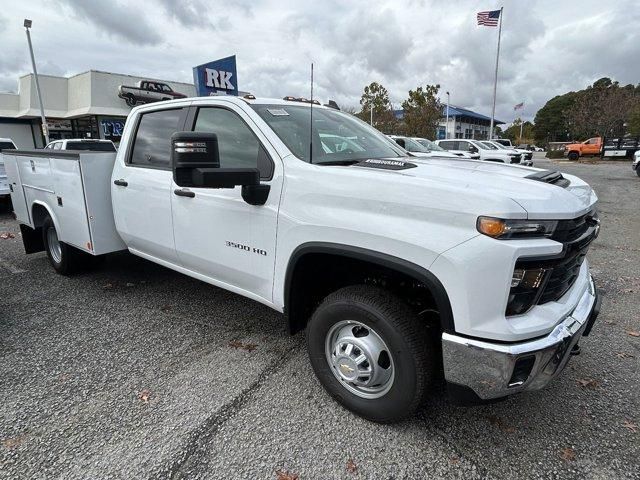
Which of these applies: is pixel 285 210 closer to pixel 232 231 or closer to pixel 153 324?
Answer: pixel 232 231

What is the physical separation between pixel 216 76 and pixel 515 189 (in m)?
10.7

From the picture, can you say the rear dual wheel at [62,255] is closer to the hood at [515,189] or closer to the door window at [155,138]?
the door window at [155,138]

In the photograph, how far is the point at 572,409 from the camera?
2658 mm

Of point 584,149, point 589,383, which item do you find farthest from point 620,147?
point 589,383

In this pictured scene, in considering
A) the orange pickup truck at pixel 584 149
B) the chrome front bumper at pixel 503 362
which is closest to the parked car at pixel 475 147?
the orange pickup truck at pixel 584 149

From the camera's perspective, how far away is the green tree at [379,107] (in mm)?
42250

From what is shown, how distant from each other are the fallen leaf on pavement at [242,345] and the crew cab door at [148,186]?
0.87 m

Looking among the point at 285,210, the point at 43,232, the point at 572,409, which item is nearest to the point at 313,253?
the point at 285,210

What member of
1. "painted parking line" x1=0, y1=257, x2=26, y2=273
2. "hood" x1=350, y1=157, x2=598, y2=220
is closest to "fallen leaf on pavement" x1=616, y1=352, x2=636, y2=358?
"hood" x1=350, y1=157, x2=598, y2=220

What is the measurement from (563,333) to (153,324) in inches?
129

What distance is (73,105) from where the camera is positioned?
2403cm

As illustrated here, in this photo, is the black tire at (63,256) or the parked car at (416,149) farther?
the black tire at (63,256)

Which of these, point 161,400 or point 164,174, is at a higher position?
point 164,174

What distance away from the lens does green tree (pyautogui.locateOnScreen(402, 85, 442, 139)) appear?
41.8 metres
